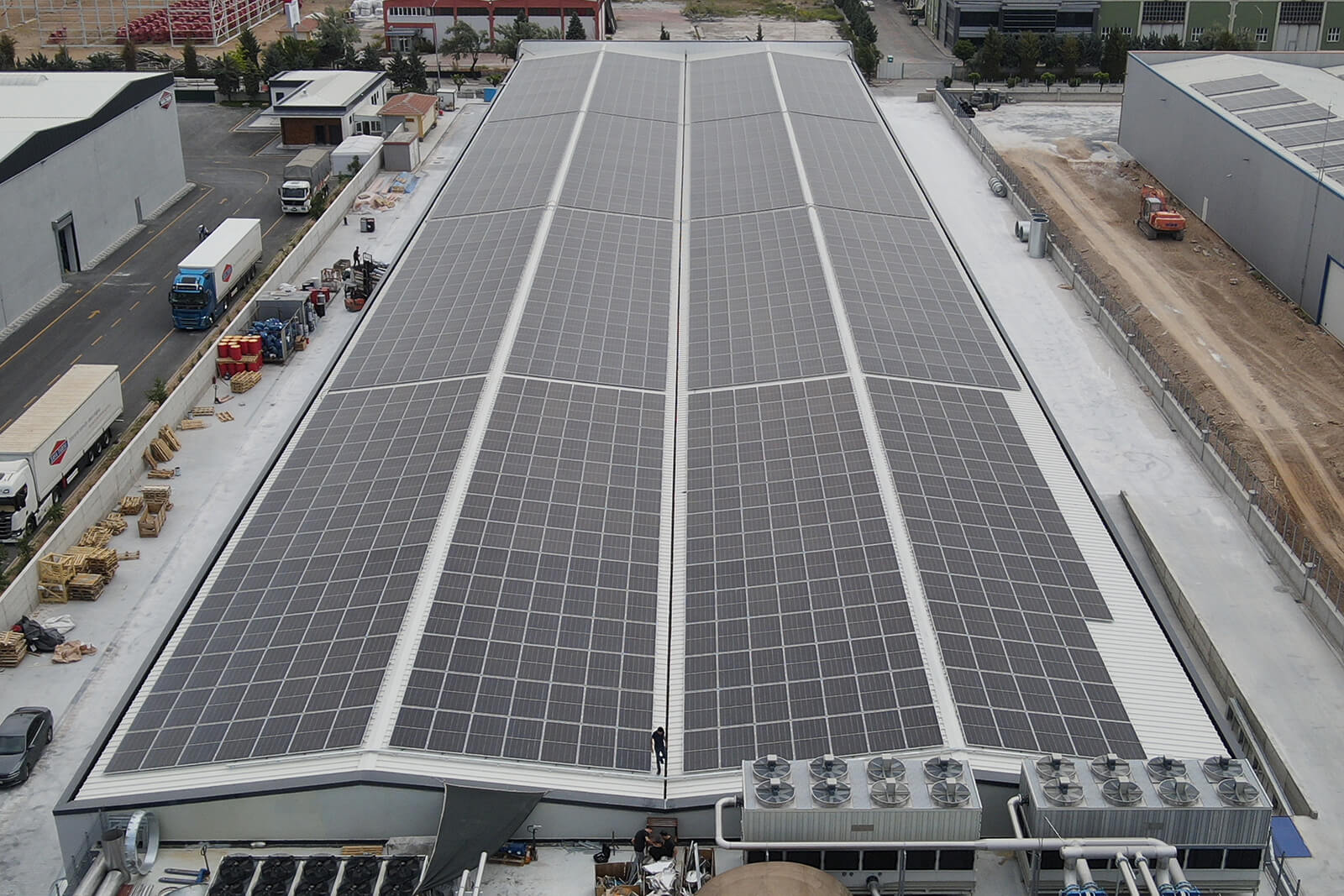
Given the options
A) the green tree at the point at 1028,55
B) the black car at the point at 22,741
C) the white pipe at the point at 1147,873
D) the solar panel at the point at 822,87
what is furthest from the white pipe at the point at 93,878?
the green tree at the point at 1028,55

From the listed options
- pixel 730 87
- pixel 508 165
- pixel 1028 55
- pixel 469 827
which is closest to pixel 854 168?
pixel 508 165

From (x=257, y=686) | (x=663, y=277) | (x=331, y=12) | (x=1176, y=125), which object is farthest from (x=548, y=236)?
(x=331, y=12)

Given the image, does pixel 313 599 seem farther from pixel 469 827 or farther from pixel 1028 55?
pixel 1028 55

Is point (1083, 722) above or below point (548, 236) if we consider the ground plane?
below

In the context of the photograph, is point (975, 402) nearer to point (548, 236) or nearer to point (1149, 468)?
point (1149, 468)

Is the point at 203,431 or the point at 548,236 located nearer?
the point at 203,431

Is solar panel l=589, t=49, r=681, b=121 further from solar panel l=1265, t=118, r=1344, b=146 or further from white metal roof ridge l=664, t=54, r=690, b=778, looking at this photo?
solar panel l=1265, t=118, r=1344, b=146

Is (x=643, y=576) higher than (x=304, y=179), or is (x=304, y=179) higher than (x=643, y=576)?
(x=304, y=179)

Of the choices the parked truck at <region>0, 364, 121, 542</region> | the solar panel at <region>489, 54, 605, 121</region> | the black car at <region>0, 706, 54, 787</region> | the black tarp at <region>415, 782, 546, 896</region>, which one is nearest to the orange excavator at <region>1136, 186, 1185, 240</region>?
the solar panel at <region>489, 54, 605, 121</region>
